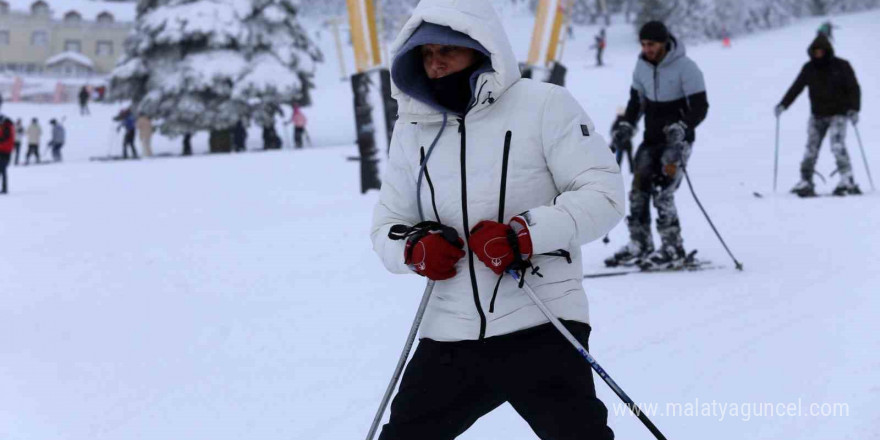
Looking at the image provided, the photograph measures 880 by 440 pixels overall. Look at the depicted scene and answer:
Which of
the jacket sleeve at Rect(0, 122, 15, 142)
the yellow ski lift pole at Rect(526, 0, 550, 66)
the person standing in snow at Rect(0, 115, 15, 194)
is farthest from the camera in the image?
the jacket sleeve at Rect(0, 122, 15, 142)

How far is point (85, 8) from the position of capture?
69.7 metres

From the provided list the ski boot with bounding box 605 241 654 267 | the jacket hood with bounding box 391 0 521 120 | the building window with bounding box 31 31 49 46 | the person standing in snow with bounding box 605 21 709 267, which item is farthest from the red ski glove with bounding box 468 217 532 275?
the building window with bounding box 31 31 49 46

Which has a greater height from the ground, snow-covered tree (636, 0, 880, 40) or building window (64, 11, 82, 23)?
building window (64, 11, 82, 23)

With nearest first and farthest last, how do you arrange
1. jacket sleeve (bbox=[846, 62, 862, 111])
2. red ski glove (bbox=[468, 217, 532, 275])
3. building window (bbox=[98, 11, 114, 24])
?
red ski glove (bbox=[468, 217, 532, 275])
jacket sleeve (bbox=[846, 62, 862, 111])
building window (bbox=[98, 11, 114, 24])

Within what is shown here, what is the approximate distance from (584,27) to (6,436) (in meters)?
68.2

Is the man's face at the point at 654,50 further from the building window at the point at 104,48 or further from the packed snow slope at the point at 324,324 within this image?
the building window at the point at 104,48

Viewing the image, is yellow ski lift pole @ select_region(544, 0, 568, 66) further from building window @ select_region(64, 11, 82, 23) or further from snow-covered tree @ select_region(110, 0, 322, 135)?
building window @ select_region(64, 11, 82, 23)

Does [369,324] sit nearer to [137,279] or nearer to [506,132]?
[137,279]

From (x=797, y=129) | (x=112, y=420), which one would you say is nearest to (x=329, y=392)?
(x=112, y=420)

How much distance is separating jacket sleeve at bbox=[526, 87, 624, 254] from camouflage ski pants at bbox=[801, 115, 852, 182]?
361 inches

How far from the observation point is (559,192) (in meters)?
2.59

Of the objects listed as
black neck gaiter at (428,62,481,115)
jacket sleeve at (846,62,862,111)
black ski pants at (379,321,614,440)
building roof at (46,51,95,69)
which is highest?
building roof at (46,51,95,69)

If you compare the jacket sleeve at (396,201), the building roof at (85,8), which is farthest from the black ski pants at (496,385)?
the building roof at (85,8)

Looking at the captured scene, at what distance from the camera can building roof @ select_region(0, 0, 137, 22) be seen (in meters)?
66.6
